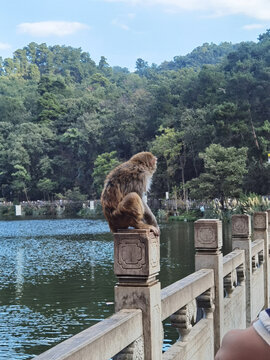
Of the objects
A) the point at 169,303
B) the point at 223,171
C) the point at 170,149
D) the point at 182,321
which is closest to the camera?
the point at 169,303

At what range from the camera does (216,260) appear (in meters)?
4.74

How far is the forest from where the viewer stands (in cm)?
3784

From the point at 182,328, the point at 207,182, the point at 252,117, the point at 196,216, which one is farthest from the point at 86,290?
the point at 252,117

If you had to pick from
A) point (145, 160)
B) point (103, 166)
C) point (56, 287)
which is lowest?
point (56, 287)

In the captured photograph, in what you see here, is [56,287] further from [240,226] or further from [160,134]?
[160,134]

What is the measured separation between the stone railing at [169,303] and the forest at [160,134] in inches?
1179

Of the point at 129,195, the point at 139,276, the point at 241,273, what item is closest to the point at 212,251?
the point at 129,195

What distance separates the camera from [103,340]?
2.36 m

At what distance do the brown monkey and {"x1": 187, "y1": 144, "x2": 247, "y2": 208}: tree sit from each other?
31261 millimetres

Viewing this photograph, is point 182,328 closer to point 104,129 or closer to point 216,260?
point 216,260

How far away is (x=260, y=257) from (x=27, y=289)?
747 cm

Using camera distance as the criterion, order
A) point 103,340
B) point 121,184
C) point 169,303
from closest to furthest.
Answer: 1. point 103,340
2. point 169,303
3. point 121,184

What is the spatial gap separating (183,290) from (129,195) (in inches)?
28.7

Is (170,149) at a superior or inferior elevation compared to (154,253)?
superior
